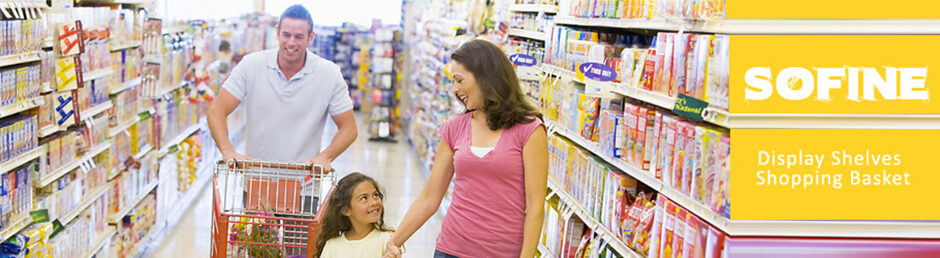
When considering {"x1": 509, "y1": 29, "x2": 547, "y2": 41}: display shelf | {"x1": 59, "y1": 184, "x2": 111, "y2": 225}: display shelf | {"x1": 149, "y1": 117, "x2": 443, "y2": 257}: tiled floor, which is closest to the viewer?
{"x1": 59, "y1": 184, "x2": 111, "y2": 225}: display shelf

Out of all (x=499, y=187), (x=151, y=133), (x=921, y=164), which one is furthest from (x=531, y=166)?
(x=151, y=133)

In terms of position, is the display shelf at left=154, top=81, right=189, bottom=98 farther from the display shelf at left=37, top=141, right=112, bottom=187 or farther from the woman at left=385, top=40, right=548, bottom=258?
the woman at left=385, top=40, right=548, bottom=258

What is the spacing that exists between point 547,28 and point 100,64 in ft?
8.36

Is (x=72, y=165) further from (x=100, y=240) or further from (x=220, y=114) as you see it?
(x=220, y=114)

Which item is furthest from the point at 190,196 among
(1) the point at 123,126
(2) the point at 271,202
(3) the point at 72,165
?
(2) the point at 271,202

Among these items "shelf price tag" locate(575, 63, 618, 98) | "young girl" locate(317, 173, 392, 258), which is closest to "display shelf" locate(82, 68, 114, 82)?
"young girl" locate(317, 173, 392, 258)

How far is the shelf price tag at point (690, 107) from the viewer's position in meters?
2.90

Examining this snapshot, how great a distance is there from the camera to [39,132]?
490cm

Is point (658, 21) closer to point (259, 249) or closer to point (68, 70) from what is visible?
point (259, 249)

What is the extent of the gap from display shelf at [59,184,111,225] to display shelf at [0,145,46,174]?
0.50 meters

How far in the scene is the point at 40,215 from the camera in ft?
15.6

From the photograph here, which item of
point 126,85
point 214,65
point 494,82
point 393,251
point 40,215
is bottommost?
point 40,215

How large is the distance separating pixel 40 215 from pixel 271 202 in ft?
4.20

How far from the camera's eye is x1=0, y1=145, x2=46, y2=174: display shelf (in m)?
4.35
